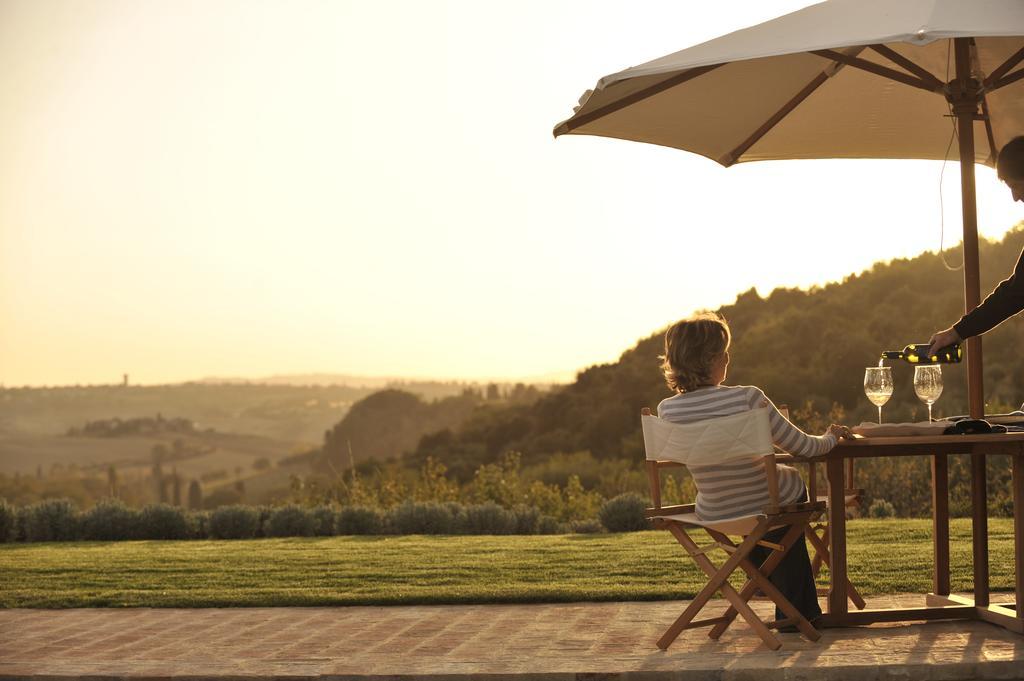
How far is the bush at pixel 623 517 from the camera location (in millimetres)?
8812

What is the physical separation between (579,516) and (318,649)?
7113 mm

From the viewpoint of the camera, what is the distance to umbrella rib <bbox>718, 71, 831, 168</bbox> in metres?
5.55

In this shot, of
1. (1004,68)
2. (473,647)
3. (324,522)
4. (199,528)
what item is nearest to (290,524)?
(324,522)

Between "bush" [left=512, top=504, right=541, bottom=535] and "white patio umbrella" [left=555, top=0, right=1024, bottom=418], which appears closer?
"white patio umbrella" [left=555, top=0, right=1024, bottom=418]

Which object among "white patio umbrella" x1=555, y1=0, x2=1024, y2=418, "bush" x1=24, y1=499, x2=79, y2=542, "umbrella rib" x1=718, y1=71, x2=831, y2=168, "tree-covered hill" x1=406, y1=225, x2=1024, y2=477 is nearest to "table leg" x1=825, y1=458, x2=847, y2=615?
"white patio umbrella" x1=555, y1=0, x2=1024, y2=418

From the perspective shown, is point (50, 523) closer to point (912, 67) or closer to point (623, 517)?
point (623, 517)

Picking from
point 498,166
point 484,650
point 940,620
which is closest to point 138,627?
point 484,650

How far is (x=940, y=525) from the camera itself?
16.0 ft

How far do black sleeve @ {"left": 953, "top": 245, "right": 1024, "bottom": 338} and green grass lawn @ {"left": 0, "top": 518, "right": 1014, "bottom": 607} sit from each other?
1698 mm

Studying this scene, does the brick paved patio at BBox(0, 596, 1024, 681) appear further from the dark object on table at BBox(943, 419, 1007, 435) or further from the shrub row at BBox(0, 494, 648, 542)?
the shrub row at BBox(0, 494, 648, 542)

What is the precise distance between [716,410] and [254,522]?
20.9 feet

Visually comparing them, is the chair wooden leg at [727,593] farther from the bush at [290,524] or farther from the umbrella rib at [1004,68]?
the bush at [290,524]

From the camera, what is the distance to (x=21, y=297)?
18.7m

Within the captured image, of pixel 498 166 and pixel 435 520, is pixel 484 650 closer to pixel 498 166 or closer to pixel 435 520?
pixel 435 520
